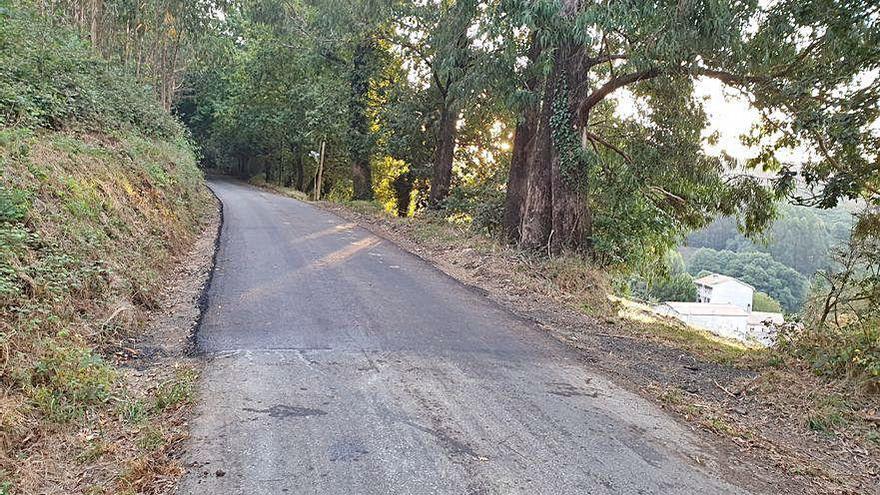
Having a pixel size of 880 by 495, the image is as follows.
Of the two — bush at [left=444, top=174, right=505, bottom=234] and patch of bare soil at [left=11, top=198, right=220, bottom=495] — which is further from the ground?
bush at [left=444, top=174, right=505, bottom=234]

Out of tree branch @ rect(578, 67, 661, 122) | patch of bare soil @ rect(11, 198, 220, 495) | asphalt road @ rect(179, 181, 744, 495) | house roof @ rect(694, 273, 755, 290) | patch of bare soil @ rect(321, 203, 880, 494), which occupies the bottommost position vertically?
house roof @ rect(694, 273, 755, 290)

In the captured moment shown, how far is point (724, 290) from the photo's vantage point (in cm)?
5578

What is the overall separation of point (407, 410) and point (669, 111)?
31.3ft

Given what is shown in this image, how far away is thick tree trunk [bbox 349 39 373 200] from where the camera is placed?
21281 mm

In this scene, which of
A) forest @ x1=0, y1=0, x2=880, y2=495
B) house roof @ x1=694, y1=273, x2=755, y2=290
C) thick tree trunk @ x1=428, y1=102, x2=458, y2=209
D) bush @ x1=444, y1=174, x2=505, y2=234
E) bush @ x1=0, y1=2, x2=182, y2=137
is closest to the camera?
forest @ x1=0, y1=0, x2=880, y2=495

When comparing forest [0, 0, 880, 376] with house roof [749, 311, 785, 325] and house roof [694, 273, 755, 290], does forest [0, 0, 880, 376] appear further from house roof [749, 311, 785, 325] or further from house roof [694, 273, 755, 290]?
house roof [694, 273, 755, 290]

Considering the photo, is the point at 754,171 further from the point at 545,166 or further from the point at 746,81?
the point at 545,166

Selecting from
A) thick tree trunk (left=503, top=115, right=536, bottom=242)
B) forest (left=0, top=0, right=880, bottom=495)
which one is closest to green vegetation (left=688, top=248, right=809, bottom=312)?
forest (left=0, top=0, right=880, bottom=495)

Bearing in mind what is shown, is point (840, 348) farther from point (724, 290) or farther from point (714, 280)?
point (724, 290)

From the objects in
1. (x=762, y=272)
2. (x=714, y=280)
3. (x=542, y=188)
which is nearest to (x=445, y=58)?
(x=542, y=188)

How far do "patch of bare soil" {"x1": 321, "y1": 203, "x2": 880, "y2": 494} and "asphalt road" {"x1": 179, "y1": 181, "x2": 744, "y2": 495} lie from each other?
318 mm

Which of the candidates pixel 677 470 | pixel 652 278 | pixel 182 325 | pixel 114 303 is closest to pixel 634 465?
pixel 677 470

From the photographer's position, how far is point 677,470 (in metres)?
3.82

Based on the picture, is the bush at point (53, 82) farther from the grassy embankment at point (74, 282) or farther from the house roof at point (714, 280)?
the house roof at point (714, 280)
